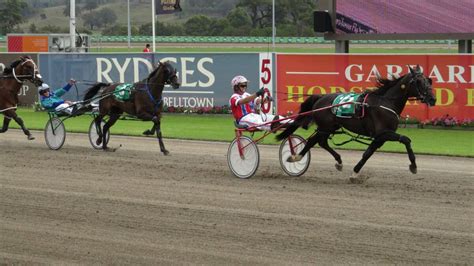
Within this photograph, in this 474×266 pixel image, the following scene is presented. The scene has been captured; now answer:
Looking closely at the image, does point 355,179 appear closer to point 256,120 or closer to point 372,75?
point 256,120

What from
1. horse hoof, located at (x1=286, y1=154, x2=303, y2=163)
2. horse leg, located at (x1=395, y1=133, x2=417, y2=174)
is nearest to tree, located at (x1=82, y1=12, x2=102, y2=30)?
horse hoof, located at (x1=286, y1=154, x2=303, y2=163)

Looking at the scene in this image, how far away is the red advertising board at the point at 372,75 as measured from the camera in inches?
772

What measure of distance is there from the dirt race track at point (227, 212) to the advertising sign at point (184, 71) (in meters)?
8.78

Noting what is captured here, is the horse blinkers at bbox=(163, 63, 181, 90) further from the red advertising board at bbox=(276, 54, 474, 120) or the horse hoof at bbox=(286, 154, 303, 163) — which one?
the red advertising board at bbox=(276, 54, 474, 120)

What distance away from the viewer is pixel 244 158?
12312mm

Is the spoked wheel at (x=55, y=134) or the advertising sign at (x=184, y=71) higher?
the advertising sign at (x=184, y=71)

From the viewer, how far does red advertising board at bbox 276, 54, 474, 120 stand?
64.3ft

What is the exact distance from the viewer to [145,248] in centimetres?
789

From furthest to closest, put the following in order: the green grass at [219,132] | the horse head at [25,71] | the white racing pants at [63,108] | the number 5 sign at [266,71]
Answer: the number 5 sign at [266,71], the horse head at [25,71], the white racing pants at [63,108], the green grass at [219,132]

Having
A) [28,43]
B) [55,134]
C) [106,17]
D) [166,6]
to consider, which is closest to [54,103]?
[55,134]

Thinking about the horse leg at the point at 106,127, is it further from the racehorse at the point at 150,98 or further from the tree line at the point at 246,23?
the tree line at the point at 246,23

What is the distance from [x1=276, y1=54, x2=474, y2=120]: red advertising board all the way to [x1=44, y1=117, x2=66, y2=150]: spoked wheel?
5.20 meters

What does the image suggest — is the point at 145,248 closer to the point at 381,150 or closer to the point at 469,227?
the point at 469,227

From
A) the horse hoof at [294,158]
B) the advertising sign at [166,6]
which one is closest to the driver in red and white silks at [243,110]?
the horse hoof at [294,158]
